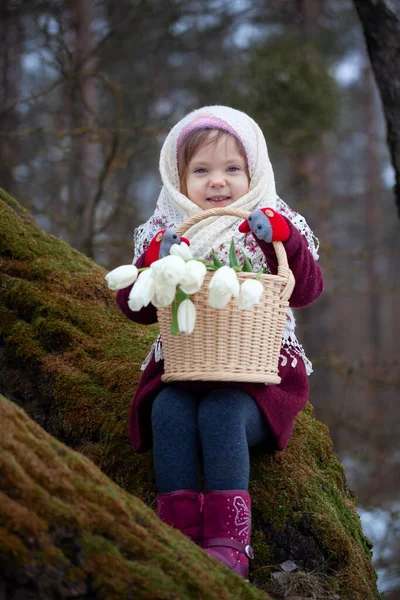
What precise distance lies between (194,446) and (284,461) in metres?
0.53

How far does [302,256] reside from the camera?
2.63m

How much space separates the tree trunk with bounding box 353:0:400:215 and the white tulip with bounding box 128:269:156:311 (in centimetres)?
247

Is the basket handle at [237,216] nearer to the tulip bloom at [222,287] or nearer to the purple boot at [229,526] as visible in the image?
the tulip bloom at [222,287]

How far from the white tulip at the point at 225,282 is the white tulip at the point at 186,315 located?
89mm

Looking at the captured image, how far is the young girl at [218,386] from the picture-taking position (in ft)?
8.17

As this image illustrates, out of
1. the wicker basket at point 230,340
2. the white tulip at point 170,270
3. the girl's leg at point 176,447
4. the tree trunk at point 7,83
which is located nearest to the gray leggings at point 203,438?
the girl's leg at point 176,447

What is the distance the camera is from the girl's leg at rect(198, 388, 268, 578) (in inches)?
96.0

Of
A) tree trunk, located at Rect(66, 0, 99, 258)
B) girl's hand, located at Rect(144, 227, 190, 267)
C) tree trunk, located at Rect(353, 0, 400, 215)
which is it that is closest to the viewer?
girl's hand, located at Rect(144, 227, 190, 267)

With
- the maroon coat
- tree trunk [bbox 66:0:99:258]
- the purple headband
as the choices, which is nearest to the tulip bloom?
the maroon coat

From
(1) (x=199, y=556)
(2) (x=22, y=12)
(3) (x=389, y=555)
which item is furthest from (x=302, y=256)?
(3) (x=389, y=555)

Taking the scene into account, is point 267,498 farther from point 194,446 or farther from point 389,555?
point 389,555

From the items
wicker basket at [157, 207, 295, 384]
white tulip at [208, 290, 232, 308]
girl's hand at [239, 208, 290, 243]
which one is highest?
girl's hand at [239, 208, 290, 243]

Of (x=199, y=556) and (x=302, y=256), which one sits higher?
(x=302, y=256)

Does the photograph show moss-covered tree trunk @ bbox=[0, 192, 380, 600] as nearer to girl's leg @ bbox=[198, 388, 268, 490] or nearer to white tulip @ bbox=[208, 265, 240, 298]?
girl's leg @ bbox=[198, 388, 268, 490]
